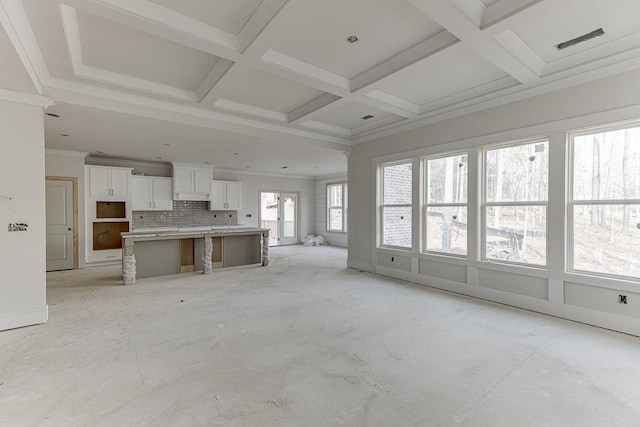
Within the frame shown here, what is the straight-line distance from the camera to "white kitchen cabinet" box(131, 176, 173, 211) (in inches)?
289

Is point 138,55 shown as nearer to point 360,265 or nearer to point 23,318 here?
point 23,318

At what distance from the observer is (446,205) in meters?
4.64

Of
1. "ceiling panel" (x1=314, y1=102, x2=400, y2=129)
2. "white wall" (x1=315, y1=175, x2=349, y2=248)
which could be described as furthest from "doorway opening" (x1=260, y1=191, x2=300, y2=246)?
"ceiling panel" (x1=314, y1=102, x2=400, y2=129)

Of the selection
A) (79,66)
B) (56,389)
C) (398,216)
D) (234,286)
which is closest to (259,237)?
(234,286)

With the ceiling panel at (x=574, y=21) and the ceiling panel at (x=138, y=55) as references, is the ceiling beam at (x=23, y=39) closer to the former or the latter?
the ceiling panel at (x=138, y=55)

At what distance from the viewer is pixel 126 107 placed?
3.84 meters

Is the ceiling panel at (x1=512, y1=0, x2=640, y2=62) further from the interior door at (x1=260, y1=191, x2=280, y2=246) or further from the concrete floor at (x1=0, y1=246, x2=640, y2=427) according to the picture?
the interior door at (x1=260, y1=191, x2=280, y2=246)

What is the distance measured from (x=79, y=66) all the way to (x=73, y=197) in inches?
168

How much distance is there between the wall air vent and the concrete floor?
111 inches

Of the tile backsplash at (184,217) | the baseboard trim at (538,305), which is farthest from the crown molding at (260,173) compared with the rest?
the baseboard trim at (538,305)

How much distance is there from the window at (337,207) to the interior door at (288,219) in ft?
4.03

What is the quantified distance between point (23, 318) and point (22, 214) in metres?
1.12

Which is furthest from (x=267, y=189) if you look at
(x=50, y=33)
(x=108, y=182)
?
(x=50, y=33)

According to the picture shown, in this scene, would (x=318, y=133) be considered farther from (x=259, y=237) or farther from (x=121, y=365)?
(x=121, y=365)
